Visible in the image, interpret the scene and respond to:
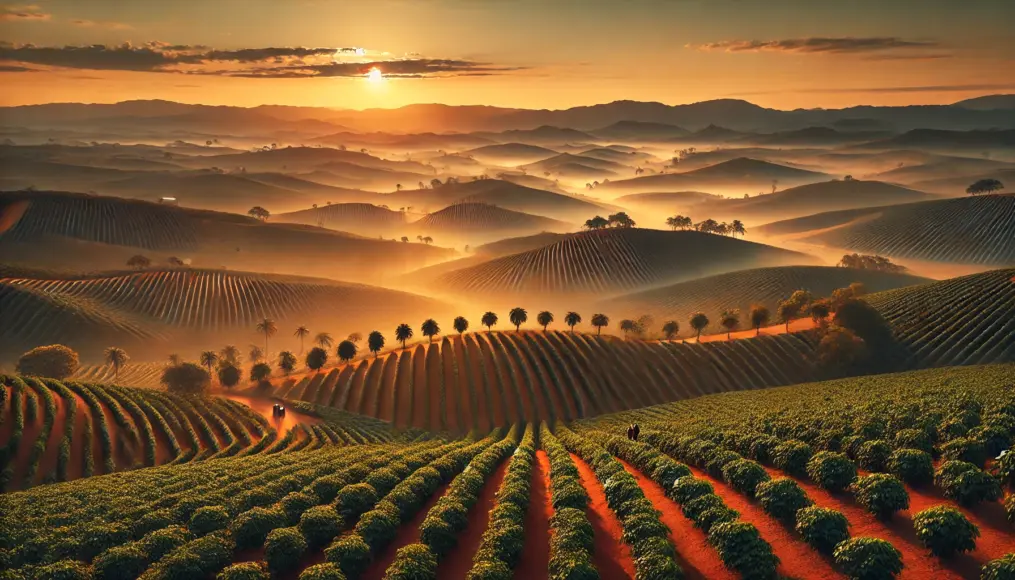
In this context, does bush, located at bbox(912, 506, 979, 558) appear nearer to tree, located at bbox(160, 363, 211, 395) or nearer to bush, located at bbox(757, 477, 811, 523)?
bush, located at bbox(757, 477, 811, 523)

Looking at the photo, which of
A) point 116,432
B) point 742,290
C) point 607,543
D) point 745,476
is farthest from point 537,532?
point 742,290

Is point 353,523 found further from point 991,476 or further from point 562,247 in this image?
point 562,247

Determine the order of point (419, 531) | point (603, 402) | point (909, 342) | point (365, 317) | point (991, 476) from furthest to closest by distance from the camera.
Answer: point (365, 317)
point (909, 342)
point (603, 402)
point (419, 531)
point (991, 476)

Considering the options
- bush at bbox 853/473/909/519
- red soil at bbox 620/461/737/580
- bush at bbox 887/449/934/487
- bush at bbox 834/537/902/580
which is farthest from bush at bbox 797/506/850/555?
bush at bbox 887/449/934/487

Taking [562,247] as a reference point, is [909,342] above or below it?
below

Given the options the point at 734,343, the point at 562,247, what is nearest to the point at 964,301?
the point at 734,343

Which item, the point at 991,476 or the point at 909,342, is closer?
the point at 991,476

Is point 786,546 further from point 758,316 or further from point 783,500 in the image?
point 758,316

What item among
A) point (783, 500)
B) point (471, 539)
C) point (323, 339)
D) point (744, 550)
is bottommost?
point (471, 539)
